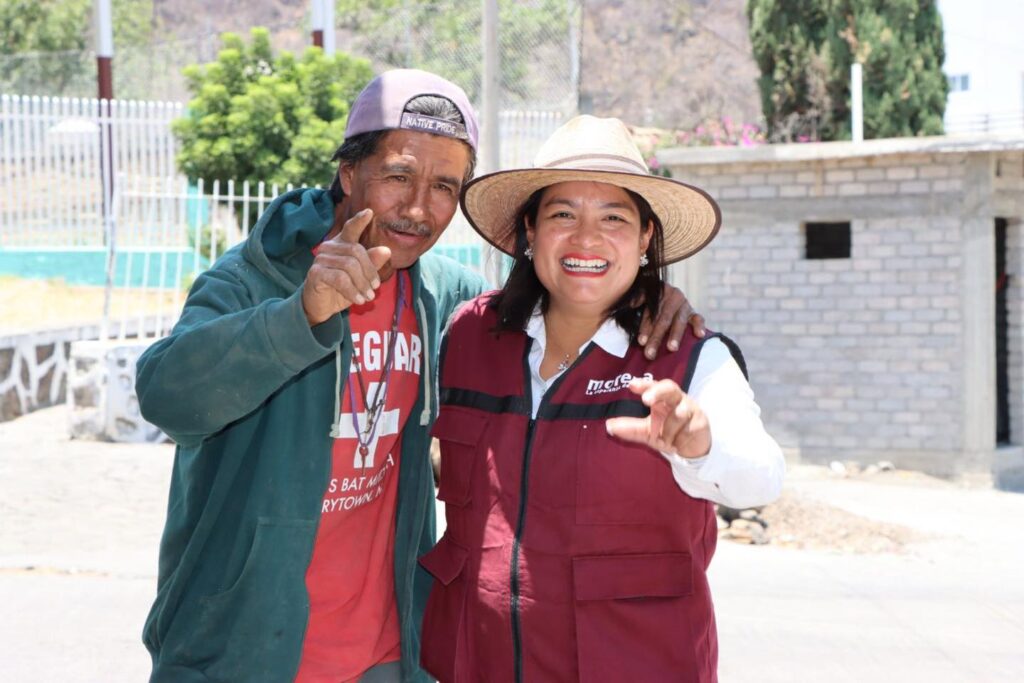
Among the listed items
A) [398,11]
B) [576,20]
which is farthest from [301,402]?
[398,11]

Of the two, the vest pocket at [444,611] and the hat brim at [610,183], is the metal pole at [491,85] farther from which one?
the vest pocket at [444,611]

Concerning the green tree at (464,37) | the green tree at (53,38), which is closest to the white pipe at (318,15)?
the green tree at (464,37)

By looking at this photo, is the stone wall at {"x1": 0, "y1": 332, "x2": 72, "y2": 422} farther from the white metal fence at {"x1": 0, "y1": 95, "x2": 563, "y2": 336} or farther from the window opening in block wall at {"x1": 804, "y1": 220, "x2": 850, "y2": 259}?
the window opening in block wall at {"x1": 804, "y1": 220, "x2": 850, "y2": 259}

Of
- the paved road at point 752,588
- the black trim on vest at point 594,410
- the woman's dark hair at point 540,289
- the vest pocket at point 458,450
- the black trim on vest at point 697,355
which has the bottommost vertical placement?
the paved road at point 752,588

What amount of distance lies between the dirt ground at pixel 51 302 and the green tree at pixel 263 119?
184 centimetres

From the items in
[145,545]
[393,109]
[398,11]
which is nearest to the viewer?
[393,109]

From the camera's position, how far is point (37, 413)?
34.9 ft

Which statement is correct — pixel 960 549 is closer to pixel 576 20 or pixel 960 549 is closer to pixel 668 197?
pixel 668 197

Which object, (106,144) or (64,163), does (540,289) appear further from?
(106,144)

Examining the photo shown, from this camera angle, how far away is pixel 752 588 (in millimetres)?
6223

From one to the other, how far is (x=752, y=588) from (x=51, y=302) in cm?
980

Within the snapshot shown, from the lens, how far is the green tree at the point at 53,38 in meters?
24.6

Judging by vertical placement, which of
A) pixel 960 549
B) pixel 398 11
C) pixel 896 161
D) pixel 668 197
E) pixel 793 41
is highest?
pixel 398 11

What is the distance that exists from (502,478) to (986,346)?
30.1ft
